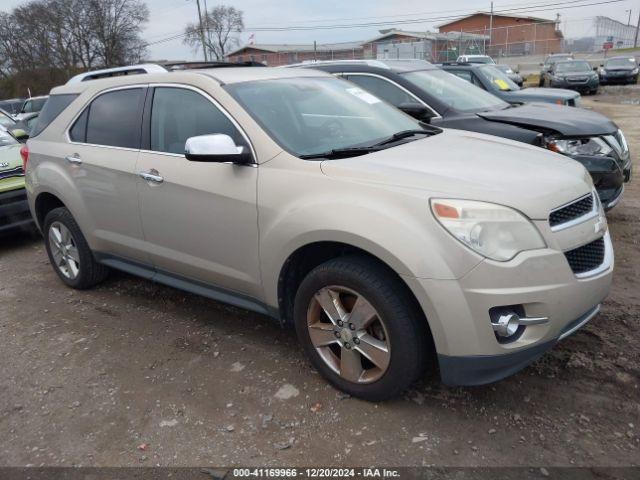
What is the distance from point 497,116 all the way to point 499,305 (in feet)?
12.6

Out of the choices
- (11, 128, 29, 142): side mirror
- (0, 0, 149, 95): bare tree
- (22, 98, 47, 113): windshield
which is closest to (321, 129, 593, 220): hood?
(11, 128, 29, 142): side mirror

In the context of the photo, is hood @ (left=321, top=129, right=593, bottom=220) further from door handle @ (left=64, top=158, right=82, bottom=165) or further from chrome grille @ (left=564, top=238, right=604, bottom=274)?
door handle @ (left=64, top=158, right=82, bottom=165)

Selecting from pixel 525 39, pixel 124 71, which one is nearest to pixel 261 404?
pixel 124 71

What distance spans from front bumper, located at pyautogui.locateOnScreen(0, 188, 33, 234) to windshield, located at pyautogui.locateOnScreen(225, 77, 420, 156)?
396cm

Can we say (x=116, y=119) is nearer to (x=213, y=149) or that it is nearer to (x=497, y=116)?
(x=213, y=149)

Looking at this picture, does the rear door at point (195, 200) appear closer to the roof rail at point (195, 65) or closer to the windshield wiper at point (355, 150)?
the windshield wiper at point (355, 150)

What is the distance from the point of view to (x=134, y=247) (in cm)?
391

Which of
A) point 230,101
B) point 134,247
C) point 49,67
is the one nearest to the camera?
point 230,101

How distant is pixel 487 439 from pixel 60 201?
3.88 metres

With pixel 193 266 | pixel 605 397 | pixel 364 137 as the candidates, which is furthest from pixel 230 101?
pixel 605 397

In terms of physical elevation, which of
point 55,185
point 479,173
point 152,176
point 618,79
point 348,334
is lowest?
point 618,79

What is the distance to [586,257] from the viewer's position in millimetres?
2691

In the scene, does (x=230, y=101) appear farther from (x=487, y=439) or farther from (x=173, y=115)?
(x=487, y=439)

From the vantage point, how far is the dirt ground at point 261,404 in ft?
8.47
